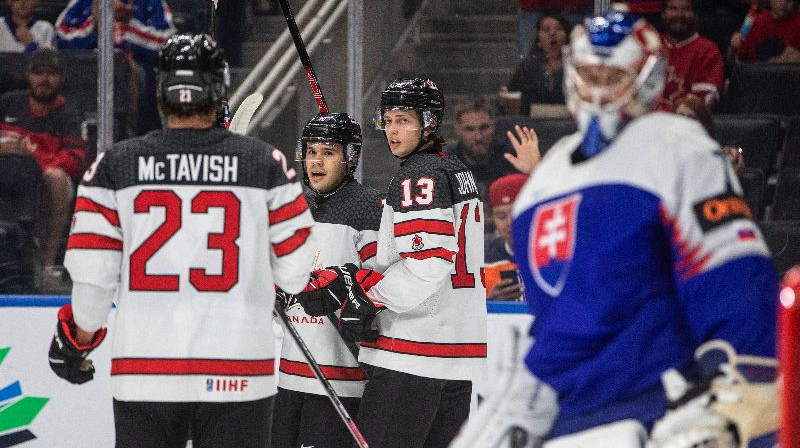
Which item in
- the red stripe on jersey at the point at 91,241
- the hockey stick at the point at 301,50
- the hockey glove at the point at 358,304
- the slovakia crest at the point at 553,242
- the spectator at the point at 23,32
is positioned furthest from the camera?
the spectator at the point at 23,32

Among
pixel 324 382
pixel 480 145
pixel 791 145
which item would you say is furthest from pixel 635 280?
pixel 791 145

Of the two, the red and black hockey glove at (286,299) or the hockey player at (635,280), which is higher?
the hockey player at (635,280)

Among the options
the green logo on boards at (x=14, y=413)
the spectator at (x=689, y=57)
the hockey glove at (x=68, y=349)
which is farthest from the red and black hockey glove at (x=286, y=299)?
the spectator at (x=689, y=57)

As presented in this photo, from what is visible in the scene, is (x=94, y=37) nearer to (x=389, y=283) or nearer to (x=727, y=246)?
(x=389, y=283)

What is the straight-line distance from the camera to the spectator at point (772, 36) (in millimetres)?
5523

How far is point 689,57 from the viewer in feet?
17.5

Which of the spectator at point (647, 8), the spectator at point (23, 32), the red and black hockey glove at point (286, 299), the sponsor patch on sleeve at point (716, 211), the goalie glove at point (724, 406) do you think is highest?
the spectator at point (647, 8)

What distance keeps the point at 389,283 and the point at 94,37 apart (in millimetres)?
2164

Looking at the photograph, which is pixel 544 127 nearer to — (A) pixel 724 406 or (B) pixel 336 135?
(B) pixel 336 135

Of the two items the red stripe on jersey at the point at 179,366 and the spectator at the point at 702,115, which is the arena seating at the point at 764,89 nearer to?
the spectator at the point at 702,115

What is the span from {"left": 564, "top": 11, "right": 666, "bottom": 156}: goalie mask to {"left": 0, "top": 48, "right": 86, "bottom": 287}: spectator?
3.34m

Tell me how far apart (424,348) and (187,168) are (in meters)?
1.16

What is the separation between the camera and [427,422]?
3.70 m

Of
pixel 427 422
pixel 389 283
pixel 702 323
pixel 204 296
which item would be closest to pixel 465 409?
pixel 427 422
